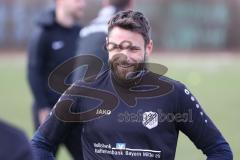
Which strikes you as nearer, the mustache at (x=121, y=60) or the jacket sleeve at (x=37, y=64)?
the mustache at (x=121, y=60)

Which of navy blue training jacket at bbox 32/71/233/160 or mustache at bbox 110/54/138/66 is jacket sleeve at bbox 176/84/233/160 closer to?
navy blue training jacket at bbox 32/71/233/160

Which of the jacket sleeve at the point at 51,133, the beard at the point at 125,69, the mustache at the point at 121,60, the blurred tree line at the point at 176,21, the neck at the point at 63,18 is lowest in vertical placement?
the blurred tree line at the point at 176,21

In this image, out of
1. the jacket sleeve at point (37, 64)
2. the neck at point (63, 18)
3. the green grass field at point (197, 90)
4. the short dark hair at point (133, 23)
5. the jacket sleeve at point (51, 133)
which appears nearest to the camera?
the short dark hair at point (133, 23)

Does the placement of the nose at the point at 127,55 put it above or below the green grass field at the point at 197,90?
above

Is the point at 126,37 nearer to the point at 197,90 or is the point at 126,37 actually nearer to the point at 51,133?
the point at 51,133

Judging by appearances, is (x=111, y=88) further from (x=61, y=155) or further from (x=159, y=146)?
(x=61, y=155)

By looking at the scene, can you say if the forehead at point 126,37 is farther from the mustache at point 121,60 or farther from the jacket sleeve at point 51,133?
the jacket sleeve at point 51,133

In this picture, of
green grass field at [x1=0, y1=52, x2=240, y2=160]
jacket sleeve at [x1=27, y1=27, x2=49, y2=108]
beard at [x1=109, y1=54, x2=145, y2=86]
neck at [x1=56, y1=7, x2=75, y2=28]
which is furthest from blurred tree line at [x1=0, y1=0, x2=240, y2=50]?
beard at [x1=109, y1=54, x2=145, y2=86]

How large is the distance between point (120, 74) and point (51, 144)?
1.85 ft

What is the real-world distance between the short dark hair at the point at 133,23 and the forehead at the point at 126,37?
0.02 metres

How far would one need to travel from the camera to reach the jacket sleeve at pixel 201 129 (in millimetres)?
3889

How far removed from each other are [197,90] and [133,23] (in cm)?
1463

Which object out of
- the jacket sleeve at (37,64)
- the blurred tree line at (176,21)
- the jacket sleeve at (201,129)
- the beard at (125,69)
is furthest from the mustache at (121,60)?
the blurred tree line at (176,21)

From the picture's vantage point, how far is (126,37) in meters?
3.82
